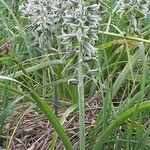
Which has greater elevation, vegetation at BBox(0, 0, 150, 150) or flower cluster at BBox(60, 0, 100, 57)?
flower cluster at BBox(60, 0, 100, 57)

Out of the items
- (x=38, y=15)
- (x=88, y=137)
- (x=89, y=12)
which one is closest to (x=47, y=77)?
(x=38, y=15)

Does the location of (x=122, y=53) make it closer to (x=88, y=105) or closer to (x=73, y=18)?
(x=88, y=105)

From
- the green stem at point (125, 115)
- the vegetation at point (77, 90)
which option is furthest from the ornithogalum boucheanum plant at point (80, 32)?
the green stem at point (125, 115)

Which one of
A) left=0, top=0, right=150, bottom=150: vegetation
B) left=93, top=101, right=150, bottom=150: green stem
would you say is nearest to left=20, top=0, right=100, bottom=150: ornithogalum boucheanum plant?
left=0, top=0, right=150, bottom=150: vegetation

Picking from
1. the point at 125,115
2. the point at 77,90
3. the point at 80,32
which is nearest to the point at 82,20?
the point at 80,32

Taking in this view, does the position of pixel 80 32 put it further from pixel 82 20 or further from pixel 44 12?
pixel 44 12

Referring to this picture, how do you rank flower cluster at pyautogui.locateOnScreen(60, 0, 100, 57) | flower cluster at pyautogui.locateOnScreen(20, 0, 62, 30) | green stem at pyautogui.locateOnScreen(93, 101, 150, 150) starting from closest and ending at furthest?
green stem at pyautogui.locateOnScreen(93, 101, 150, 150) < flower cluster at pyautogui.locateOnScreen(60, 0, 100, 57) < flower cluster at pyautogui.locateOnScreen(20, 0, 62, 30)

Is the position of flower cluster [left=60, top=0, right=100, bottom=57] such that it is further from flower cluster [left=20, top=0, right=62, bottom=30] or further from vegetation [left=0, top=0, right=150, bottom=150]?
flower cluster [left=20, top=0, right=62, bottom=30]

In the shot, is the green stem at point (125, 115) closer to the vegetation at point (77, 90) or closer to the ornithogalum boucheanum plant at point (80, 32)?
the vegetation at point (77, 90)
